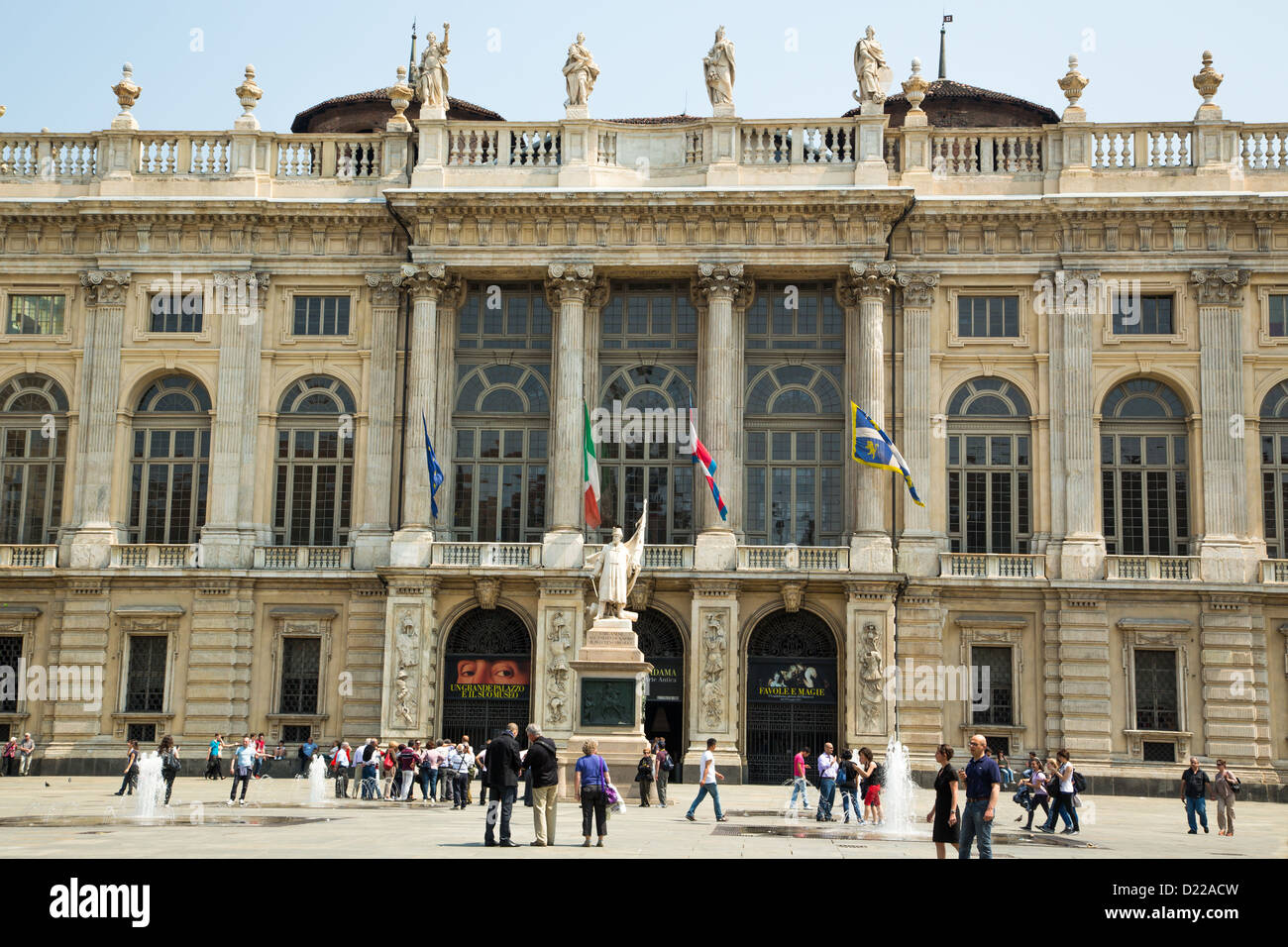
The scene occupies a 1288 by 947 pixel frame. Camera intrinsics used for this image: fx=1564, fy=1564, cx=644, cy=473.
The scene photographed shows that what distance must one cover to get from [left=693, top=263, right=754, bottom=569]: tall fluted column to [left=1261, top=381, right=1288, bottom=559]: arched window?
1450 cm

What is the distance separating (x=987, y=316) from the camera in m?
44.7

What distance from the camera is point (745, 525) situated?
4422cm

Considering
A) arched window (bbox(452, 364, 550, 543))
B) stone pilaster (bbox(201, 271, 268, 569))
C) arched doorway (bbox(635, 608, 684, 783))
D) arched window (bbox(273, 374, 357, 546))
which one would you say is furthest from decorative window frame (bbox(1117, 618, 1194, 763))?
stone pilaster (bbox(201, 271, 268, 569))

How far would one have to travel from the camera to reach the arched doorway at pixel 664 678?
43.1m

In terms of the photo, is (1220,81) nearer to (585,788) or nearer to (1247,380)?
(1247,380)

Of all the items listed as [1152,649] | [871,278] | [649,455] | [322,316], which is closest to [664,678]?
[649,455]

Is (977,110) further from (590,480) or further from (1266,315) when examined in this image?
(590,480)

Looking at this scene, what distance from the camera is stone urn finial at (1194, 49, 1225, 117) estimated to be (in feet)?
145

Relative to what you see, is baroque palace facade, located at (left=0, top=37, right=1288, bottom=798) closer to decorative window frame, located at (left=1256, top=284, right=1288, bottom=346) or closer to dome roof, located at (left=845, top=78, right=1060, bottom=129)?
decorative window frame, located at (left=1256, top=284, right=1288, bottom=346)

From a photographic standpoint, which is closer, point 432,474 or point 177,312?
point 432,474

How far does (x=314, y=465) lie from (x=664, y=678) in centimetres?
1180

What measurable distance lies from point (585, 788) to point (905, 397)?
25215mm

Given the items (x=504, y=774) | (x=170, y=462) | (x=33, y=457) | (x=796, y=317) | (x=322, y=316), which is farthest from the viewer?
(x=322, y=316)

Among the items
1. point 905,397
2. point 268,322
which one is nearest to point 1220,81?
point 905,397
